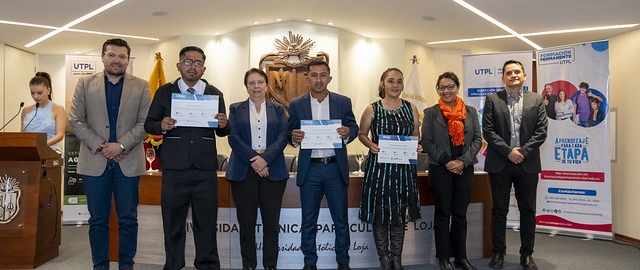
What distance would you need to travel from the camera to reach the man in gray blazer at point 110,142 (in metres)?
3.51

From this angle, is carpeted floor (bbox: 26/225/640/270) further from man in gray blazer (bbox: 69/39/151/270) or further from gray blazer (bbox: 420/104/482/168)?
gray blazer (bbox: 420/104/482/168)

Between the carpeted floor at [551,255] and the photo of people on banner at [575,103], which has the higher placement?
the photo of people on banner at [575,103]

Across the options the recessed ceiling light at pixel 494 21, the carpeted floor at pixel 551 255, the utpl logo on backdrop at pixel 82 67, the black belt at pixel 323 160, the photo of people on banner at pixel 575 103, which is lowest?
the carpeted floor at pixel 551 255

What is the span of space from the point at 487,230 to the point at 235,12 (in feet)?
15.8

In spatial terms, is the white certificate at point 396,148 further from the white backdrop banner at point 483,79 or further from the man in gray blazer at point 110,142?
the white backdrop banner at point 483,79

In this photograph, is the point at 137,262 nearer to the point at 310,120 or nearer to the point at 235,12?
the point at 310,120

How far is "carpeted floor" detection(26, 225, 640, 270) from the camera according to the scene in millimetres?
4457

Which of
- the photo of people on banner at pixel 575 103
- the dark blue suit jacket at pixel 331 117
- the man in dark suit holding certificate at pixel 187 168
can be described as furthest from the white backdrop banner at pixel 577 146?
the man in dark suit holding certificate at pixel 187 168

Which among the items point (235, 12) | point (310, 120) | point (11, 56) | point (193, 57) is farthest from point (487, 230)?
point (11, 56)

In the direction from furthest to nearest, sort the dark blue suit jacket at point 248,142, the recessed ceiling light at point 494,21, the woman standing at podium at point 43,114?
the recessed ceiling light at point 494,21
the woman standing at podium at point 43,114
the dark blue suit jacket at point 248,142

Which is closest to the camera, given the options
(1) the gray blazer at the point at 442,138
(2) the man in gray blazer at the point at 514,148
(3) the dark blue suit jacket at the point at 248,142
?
(3) the dark blue suit jacket at the point at 248,142

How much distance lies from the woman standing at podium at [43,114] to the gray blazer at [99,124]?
183 cm

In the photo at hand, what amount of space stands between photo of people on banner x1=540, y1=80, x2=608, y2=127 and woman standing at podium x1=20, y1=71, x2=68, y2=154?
18.6 ft

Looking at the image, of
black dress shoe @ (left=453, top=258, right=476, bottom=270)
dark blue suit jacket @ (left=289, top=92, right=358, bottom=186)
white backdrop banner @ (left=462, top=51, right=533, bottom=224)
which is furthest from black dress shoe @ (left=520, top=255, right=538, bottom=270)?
white backdrop banner @ (left=462, top=51, right=533, bottom=224)
